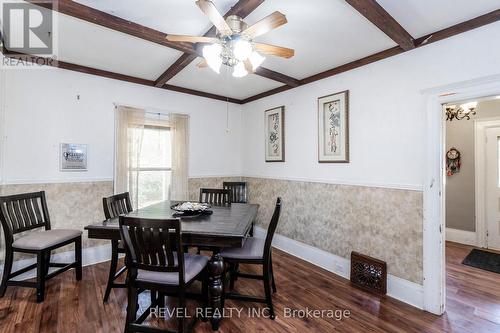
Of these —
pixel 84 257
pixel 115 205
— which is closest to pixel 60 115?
pixel 115 205

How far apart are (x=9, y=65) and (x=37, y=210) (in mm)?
1616

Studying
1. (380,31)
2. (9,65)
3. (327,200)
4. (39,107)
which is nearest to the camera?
(380,31)

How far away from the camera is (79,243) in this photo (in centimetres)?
268

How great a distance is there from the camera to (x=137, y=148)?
3502mm

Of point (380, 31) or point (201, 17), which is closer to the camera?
point (201, 17)

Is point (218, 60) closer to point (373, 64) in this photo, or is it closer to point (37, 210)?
point (373, 64)

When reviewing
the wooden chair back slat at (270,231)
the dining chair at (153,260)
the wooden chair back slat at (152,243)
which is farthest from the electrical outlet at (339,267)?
the wooden chair back slat at (152,243)

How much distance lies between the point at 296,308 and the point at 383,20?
2.53 meters

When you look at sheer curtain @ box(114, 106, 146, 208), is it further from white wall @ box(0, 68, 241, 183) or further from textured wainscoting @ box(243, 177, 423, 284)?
textured wainscoting @ box(243, 177, 423, 284)

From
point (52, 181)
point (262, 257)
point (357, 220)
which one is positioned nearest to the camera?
point (262, 257)

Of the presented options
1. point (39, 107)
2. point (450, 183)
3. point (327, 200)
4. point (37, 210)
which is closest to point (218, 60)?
point (327, 200)

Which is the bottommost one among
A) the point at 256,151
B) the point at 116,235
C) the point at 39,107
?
the point at 116,235

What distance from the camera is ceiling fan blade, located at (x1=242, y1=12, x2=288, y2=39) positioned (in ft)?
4.90

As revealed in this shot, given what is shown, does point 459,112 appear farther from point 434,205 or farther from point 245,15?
point 245,15
